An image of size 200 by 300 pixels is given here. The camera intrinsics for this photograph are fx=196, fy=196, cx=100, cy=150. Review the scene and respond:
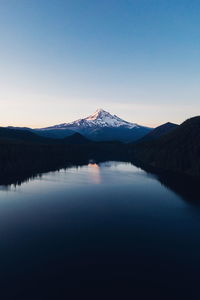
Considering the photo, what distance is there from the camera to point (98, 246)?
36188 millimetres

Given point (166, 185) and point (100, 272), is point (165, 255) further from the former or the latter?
point (166, 185)

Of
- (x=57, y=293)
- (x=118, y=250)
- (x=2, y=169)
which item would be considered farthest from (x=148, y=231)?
(x=2, y=169)

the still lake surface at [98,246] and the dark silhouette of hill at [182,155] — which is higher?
the dark silhouette of hill at [182,155]

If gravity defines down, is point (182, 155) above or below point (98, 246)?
above

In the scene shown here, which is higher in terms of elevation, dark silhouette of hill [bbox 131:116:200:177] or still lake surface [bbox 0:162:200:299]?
dark silhouette of hill [bbox 131:116:200:177]

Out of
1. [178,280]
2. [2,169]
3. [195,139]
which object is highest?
[195,139]

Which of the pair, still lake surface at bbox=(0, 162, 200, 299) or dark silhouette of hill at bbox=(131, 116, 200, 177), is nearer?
still lake surface at bbox=(0, 162, 200, 299)

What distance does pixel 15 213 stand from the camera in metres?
52.9

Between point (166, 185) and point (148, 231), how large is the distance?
5320 cm

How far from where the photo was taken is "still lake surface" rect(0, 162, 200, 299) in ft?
87.2

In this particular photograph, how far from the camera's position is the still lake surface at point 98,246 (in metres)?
26.6

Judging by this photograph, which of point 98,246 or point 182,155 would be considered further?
point 182,155

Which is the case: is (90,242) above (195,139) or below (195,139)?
below

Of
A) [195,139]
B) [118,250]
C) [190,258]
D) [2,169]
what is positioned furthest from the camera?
[195,139]
